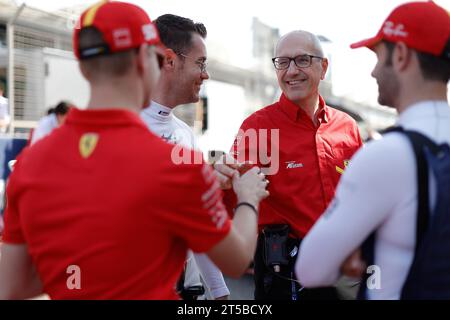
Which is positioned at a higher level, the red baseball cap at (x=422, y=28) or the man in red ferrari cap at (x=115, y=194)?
the red baseball cap at (x=422, y=28)

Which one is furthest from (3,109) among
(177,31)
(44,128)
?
(177,31)

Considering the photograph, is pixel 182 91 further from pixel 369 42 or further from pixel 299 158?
pixel 369 42

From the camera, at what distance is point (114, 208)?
150 cm

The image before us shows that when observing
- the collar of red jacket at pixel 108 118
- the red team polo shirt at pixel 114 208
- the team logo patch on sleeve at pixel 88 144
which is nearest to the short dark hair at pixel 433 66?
the red team polo shirt at pixel 114 208

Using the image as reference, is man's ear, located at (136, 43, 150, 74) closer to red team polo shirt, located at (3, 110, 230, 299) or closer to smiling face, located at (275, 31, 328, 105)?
red team polo shirt, located at (3, 110, 230, 299)

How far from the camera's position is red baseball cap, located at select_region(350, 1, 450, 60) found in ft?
5.62

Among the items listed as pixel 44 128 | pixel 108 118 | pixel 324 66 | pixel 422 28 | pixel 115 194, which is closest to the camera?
pixel 115 194

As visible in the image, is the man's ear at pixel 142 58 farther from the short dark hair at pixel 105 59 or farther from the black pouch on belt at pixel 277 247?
the black pouch on belt at pixel 277 247

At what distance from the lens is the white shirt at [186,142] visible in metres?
3.04

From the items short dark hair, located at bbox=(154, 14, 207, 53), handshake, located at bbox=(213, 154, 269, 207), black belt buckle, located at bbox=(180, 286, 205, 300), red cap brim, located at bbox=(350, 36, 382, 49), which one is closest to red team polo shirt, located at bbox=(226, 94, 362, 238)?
black belt buckle, located at bbox=(180, 286, 205, 300)

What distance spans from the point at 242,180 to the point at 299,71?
59.2 inches

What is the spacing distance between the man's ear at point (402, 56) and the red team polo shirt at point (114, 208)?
Result: 736 millimetres
